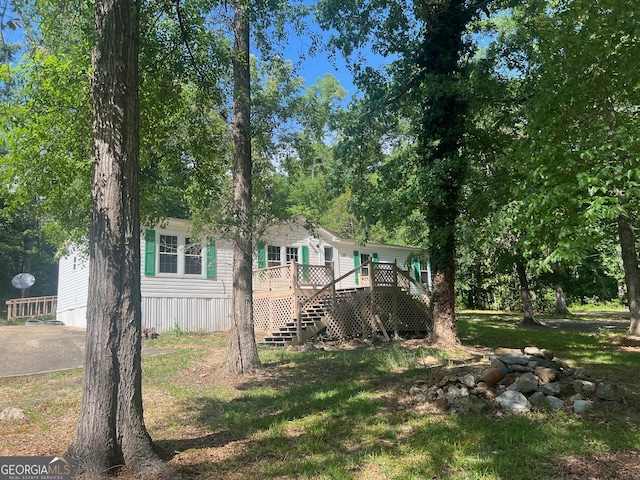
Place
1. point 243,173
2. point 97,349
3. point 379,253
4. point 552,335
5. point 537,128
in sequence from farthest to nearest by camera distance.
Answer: point 379,253
point 552,335
point 243,173
point 537,128
point 97,349

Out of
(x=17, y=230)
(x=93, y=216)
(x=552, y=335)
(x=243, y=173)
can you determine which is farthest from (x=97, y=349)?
(x=17, y=230)

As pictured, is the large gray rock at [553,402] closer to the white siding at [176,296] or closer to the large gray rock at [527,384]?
the large gray rock at [527,384]

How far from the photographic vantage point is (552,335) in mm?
13547

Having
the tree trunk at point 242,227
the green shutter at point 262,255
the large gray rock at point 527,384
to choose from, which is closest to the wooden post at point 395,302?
the green shutter at point 262,255

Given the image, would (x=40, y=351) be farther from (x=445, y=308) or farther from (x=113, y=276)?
(x=445, y=308)

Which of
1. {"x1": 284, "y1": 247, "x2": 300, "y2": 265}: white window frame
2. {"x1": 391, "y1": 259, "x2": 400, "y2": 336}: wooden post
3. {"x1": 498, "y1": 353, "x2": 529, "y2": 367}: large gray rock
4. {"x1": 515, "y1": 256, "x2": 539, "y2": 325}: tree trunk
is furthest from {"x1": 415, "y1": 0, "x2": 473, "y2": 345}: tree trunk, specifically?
{"x1": 284, "y1": 247, "x2": 300, "y2": 265}: white window frame

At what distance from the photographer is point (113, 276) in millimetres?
3635

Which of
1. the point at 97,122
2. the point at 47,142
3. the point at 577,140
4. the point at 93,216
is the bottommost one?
the point at 93,216

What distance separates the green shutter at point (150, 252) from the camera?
48.9 ft

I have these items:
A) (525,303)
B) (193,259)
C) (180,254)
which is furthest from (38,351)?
(525,303)

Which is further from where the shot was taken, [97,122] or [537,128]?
[537,128]

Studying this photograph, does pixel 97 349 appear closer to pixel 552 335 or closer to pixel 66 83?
pixel 66 83

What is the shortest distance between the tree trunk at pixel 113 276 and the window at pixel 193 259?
12.5m

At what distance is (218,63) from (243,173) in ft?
8.10
